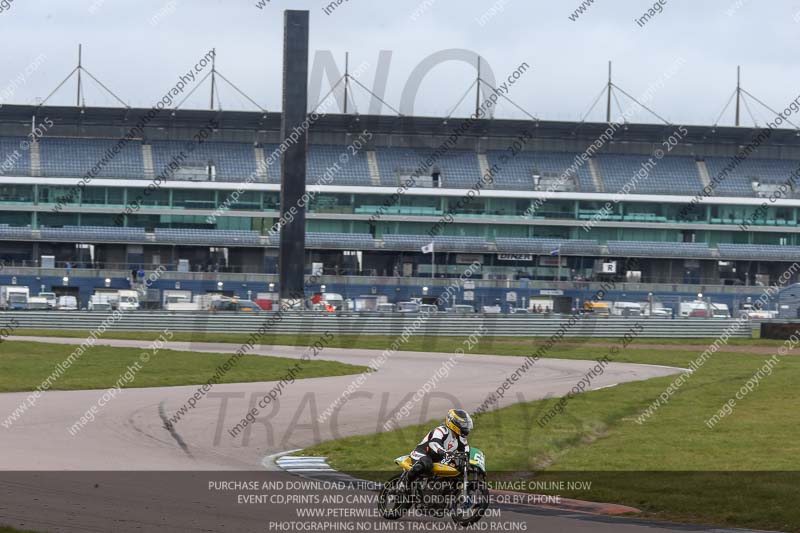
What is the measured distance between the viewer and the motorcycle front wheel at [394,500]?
14.3 m

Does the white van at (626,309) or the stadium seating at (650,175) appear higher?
the stadium seating at (650,175)

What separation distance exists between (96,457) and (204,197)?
2750 inches

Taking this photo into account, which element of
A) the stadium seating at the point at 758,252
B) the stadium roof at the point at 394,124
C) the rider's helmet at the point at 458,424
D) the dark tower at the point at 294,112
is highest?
the stadium roof at the point at 394,124

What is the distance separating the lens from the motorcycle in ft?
45.8

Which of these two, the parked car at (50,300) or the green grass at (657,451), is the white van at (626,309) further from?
the green grass at (657,451)

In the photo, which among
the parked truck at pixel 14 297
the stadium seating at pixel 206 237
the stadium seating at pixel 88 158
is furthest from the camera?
the stadium seating at pixel 88 158

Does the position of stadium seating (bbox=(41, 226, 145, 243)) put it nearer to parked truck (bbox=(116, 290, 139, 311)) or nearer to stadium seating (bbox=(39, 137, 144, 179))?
stadium seating (bbox=(39, 137, 144, 179))

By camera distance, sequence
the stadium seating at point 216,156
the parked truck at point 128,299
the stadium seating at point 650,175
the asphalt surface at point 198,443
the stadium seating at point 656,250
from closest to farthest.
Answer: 1. the asphalt surface at point 198,443
2. the parked truck at point 128,299
3. the stadium seating at point 216,156
4. the stadium seating at point 656,250
5. the stadium seating at point 650,175

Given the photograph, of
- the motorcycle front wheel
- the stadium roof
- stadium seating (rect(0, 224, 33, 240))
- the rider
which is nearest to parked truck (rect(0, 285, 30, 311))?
stadium seating (rect(0, 224, 33, 240))

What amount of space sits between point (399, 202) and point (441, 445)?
78120 millimetres

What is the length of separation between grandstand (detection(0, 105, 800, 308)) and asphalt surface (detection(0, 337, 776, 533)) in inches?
1839

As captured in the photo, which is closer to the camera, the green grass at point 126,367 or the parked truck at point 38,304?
the green grass at point 126,367

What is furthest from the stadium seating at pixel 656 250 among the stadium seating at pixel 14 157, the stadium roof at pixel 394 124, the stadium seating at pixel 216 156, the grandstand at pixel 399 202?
the stadium seating at pixel 14 157

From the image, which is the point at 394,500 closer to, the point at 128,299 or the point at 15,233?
the point at 128,299
